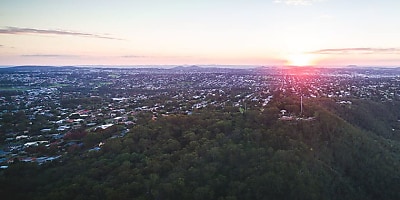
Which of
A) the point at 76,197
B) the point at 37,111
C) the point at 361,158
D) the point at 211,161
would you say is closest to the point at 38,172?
the point at 76,197

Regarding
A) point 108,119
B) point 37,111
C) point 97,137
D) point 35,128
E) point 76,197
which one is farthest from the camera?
point 37,111

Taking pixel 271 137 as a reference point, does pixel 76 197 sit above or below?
below

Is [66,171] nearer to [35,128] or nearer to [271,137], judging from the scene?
[271,137]

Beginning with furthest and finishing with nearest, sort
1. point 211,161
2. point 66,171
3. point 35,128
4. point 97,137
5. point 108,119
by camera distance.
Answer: point 108,119 → point 35,128 → point 97,137 → point 211,161 → point 66,171

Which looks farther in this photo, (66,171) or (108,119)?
(108,119)

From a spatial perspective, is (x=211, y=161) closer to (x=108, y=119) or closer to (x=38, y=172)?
(x=38, y=172)

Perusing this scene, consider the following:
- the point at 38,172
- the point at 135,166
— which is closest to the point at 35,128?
the point at 38,172
